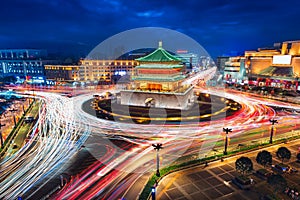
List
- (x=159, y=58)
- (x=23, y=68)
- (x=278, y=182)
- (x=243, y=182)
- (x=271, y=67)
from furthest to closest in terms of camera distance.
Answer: (x=23, y=68), (x=271, y=67), (x=159, y=58), (x=243, y=182), (x=278, y=182)

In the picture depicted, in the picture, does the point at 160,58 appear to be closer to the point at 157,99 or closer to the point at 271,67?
the point at 157,99

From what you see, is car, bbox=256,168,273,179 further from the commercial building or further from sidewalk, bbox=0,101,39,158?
the commercial building

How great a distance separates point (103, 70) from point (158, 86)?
176 feet

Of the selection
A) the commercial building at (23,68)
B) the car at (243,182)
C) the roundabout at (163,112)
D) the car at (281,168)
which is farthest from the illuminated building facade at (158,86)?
the commercial building at (23,68)

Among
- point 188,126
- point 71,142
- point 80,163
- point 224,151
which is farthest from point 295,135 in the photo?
point 71,142

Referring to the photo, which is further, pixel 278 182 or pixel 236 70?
pixel 236 70

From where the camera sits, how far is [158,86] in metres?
47.7

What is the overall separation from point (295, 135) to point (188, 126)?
14.9m

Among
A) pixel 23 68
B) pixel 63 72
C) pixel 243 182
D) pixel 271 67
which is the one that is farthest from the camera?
pixel 23 68

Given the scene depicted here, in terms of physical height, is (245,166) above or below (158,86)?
below

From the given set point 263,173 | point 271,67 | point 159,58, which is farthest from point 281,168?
point 271,67

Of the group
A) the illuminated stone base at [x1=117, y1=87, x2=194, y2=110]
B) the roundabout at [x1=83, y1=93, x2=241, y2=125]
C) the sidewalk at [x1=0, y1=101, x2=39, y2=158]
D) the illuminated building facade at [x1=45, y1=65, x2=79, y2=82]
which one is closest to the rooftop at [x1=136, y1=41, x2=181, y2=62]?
the illuminated stone base at [x1=117, y1=87, x2=194, y2=110]

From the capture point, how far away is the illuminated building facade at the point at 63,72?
87.5 metres

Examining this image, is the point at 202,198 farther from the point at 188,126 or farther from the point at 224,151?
the point at 188,126
